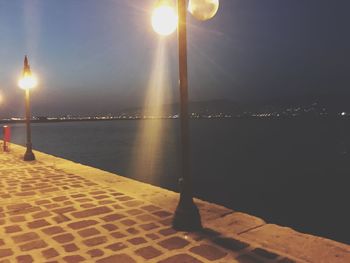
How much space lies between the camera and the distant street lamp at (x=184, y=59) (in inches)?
183

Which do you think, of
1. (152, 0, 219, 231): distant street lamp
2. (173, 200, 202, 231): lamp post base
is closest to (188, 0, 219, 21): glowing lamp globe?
(152, 0, 219, 231): distant street lamp

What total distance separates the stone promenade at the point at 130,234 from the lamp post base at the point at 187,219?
→ 0.37 feet

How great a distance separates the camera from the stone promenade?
3.78 metres

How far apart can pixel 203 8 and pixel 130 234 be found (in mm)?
3260

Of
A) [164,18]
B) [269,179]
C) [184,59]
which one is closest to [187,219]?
[184,59]

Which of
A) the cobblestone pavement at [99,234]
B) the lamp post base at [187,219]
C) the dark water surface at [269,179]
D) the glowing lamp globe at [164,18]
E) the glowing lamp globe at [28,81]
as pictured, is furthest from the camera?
the dark water surface at [269,179]

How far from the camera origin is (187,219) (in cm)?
462

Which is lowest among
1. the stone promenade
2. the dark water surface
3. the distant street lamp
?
the dark water surface

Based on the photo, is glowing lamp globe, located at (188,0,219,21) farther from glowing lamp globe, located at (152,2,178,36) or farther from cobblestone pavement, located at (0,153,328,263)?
cobblestone pavement, located at (0,153,328,263)

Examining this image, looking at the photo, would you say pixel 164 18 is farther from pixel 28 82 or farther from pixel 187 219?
pixel 28 82

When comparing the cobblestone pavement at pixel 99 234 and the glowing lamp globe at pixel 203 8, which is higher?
the glowing lamp globe at pixel 203 8

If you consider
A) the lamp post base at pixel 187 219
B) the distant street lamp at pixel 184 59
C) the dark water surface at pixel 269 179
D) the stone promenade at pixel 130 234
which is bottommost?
the dark water surface at pixel 269 179

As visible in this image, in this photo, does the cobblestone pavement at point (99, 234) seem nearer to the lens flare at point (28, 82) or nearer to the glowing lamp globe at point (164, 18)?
the glowing lamp globe at point (164, 18)

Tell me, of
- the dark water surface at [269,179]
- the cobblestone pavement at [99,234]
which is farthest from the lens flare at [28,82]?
the dark water surface at [269,179]
